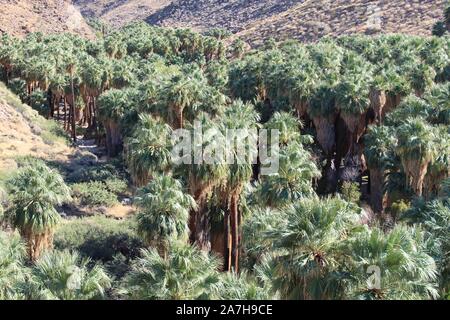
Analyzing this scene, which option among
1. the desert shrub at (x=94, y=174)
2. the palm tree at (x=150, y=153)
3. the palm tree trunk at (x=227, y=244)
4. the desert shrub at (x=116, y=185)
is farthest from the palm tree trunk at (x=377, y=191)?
the desert shrub at (x=94, y=174)

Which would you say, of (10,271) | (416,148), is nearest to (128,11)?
(416,148)

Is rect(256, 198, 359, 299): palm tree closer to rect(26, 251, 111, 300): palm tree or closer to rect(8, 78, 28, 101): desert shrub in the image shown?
rect(26, 251, 111, 300): palm tree

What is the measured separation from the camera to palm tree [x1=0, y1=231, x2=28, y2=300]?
15.2m

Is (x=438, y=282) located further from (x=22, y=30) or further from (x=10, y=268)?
(x=22, y=30)

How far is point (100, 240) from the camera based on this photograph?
30969mm

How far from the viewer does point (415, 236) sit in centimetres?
1533

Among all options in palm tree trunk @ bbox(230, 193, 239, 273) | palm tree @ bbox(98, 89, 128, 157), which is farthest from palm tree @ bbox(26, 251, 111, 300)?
palm tree @ bbox(98, 89, 128, 157)

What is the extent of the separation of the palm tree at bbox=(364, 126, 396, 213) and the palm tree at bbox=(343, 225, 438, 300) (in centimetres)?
2112

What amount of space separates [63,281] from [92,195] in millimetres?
25966

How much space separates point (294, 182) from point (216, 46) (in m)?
68.3

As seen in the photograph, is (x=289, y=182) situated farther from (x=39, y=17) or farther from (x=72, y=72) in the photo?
(x=39, y=17)

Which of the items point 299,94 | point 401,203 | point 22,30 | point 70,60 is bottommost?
point 401,203
